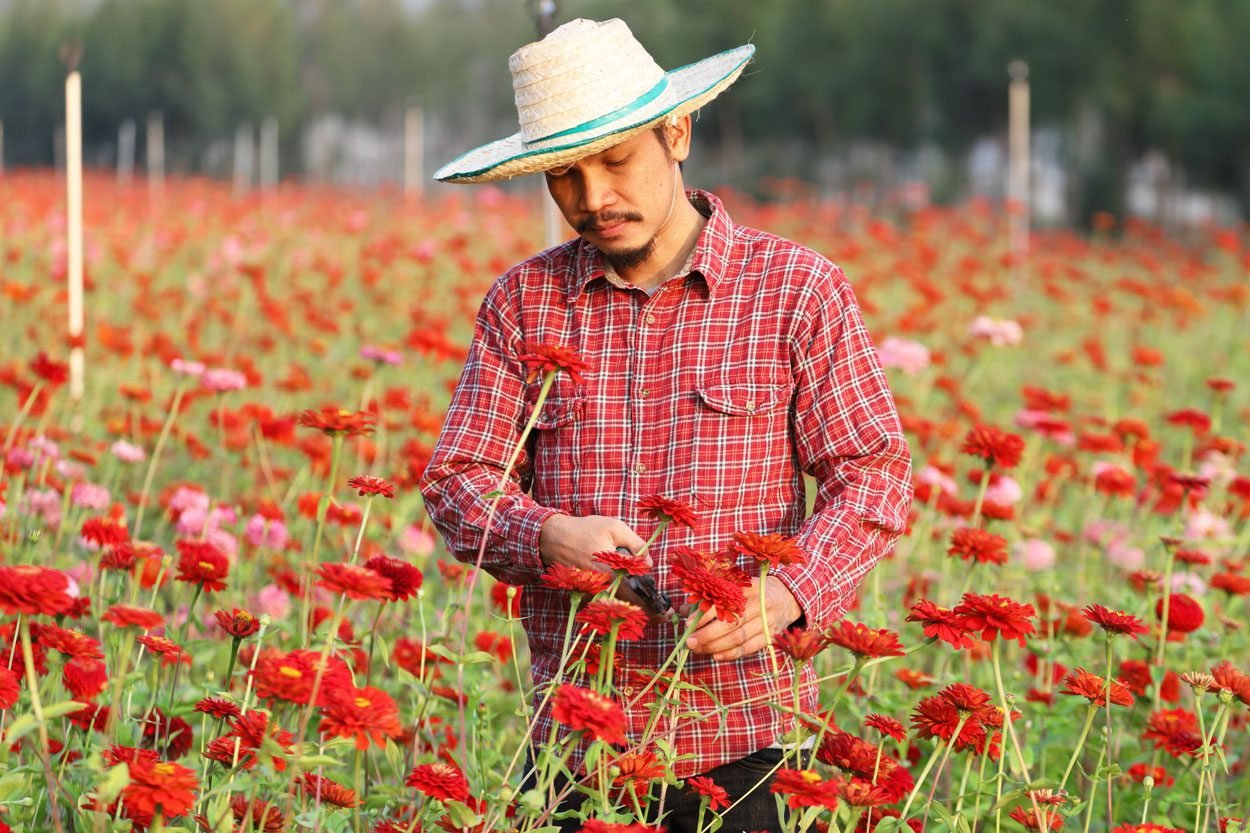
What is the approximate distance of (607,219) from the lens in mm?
2051

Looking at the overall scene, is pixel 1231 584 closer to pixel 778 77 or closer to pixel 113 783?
pixel 113 783

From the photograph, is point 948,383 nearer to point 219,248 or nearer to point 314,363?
point 314,363

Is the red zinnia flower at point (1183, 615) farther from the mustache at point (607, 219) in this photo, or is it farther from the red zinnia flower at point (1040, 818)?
the mustache at point (607, 219)

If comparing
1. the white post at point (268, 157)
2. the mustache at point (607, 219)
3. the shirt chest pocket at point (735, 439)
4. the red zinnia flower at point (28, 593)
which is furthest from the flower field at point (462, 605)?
the white post at point (268, 157)

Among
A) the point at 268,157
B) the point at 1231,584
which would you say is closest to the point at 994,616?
the point at 1231,584

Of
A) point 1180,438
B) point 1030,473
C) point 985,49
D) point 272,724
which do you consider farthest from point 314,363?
point 985,49

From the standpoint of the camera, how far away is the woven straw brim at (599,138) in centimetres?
197

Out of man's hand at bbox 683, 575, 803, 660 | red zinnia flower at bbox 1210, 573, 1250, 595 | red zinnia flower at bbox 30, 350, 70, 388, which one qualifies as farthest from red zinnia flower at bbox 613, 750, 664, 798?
red zinnia flower at bbox 30, 350, 70, 388

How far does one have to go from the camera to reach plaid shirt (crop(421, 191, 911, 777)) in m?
2.10

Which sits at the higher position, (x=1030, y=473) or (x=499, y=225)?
(x=499, y=225)

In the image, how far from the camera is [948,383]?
16.9ft

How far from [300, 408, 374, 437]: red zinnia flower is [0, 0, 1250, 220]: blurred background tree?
2.20 m

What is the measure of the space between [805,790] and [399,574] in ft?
1.90

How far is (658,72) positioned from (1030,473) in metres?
4.18
